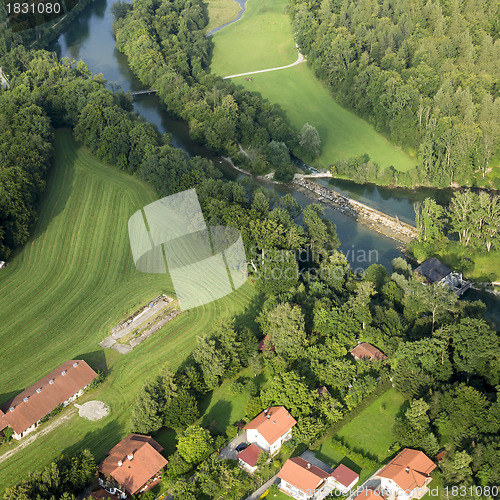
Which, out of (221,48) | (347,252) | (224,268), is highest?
(221,48)

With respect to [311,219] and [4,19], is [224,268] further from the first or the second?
[4,19]

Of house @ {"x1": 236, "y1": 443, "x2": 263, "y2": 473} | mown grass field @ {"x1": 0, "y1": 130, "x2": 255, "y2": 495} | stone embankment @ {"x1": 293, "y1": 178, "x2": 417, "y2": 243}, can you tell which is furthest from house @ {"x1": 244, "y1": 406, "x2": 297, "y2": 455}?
stone embankment @ {"x1": 293, "y1": 178, "x2": 417, "y2": 243}

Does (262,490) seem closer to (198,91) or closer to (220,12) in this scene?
(198,91)

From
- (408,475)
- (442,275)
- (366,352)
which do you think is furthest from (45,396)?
(442,275)

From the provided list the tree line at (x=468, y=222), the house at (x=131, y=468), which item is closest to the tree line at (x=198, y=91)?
the tree line at (x=468, y=222)

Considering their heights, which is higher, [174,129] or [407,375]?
[174,129]

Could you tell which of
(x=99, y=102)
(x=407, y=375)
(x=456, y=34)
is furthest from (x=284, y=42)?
(x=407, y=375)

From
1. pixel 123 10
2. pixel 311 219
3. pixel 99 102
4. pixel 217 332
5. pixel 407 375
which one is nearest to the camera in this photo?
pixel 407 375
